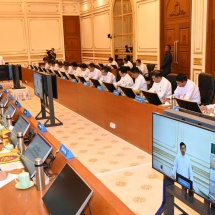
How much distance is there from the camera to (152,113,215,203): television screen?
4.60 ft

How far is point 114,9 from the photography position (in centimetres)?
1069

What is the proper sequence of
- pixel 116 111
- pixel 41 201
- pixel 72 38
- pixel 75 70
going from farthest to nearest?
pixel 72 38 → pixel 75 70 → pixel 116 111 → pixel 41 201

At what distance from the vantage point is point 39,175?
5.91 feet

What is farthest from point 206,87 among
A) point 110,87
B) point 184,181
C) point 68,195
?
point 68,195

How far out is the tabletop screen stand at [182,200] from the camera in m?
1.58

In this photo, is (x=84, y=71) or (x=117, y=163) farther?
(x=84, y=71)

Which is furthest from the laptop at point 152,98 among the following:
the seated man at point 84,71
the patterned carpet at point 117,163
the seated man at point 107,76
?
the seated man at point 84,71

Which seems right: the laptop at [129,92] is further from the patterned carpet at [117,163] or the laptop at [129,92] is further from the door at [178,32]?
the door at [178,32]

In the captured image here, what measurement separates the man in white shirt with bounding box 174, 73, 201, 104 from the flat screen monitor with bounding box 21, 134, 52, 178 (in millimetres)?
2662

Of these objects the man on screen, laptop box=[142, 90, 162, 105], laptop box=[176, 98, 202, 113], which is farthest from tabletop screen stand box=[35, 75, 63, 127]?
the man on screen

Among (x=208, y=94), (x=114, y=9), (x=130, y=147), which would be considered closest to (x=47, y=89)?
(x=130, y=147)

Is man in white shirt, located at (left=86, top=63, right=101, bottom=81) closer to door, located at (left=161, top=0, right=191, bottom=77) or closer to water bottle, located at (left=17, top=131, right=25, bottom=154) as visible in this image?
door, located at (left=161, top=0, right=191, bottom=77)

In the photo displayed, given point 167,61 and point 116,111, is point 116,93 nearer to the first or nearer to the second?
point 116,111

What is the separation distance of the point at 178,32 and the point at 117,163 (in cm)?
502
